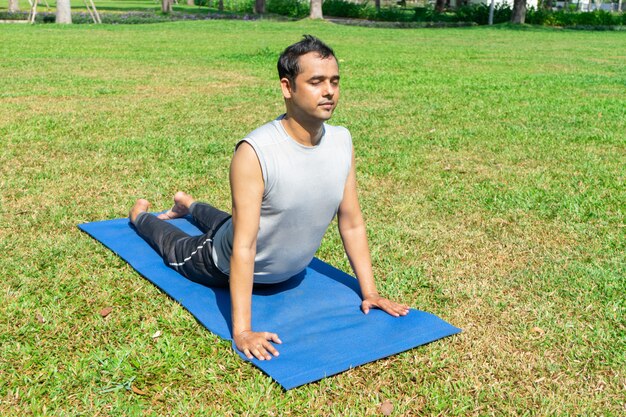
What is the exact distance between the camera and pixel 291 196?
143 inches

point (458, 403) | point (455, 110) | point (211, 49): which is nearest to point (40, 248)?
point (458, 403)

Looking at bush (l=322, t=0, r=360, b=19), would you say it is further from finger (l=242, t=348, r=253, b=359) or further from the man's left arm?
finger (l=242, t=348, r=253, b=359)

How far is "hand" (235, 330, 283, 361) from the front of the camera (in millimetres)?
3506

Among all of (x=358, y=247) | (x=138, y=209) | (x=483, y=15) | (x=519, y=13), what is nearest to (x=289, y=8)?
(x=483, y=15)

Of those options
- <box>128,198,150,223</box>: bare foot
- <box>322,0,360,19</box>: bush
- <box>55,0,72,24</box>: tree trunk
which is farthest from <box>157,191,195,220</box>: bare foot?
<box>322,0,360,19</box>: bush

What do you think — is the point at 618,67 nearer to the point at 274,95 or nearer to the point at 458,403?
the point at 274,95

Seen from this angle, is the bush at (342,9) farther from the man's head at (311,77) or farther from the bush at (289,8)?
the man's head at (311,77)

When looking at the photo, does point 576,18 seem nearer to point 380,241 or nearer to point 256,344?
point 380,241

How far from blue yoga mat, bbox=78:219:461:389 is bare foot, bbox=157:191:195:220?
0.78 m

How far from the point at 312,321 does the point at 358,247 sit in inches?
20.3

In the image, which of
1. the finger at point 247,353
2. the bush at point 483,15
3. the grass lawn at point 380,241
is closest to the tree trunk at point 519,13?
the bush at point 483,15

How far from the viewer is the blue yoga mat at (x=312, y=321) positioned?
350cm

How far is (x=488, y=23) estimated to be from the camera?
41469 millimetres

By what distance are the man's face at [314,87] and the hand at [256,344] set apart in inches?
44.7
